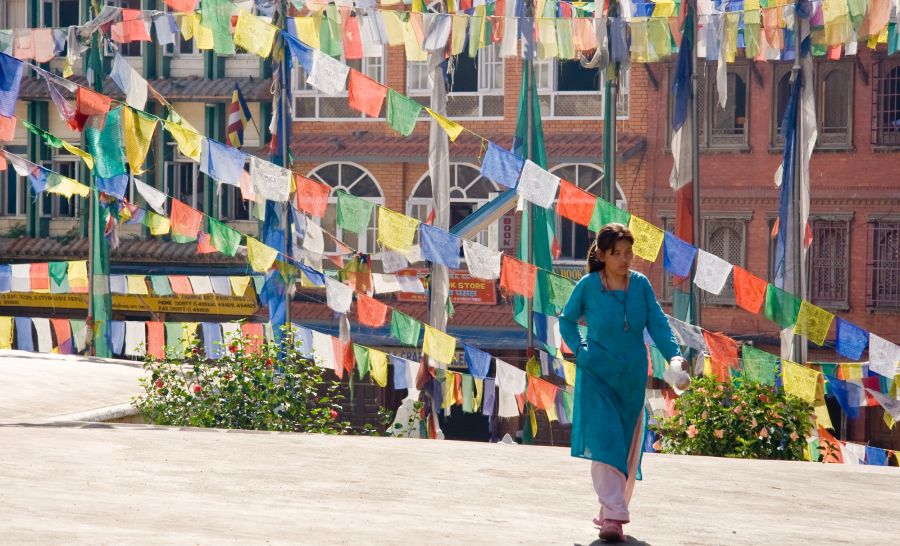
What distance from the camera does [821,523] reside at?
25.5ft

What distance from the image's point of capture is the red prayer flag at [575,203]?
14.8m

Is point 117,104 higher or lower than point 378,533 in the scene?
higher

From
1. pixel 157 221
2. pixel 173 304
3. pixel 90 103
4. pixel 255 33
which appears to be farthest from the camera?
pixel 173 304

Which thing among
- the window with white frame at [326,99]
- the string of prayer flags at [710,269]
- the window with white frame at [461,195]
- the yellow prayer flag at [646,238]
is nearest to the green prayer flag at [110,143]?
the yellow prayer flag at [646,238]

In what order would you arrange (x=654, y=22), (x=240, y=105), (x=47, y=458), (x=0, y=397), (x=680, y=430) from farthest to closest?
(x=240, y=105) → (x=654, y=22) → (x=0, y=397) → (x=680, y=430) → (x=47, y=458)

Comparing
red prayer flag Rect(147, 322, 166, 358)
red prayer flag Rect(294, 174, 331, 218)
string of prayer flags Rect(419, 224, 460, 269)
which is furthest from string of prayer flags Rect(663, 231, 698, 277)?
red prayer flag Rect(147, 322, 166, 358)

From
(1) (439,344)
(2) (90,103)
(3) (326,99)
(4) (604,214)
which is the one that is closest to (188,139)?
(2) (90,103)

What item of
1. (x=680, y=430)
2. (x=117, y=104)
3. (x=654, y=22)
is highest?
(x=654, y=22)

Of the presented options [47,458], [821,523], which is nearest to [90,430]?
[47,458]

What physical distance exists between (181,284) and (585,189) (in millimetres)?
11060

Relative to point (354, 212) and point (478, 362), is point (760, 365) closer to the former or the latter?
point (478, 362)

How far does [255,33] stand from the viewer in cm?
1658

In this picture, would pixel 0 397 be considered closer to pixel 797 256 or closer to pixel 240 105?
pixel 797 256

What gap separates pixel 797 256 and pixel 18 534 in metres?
14.1
